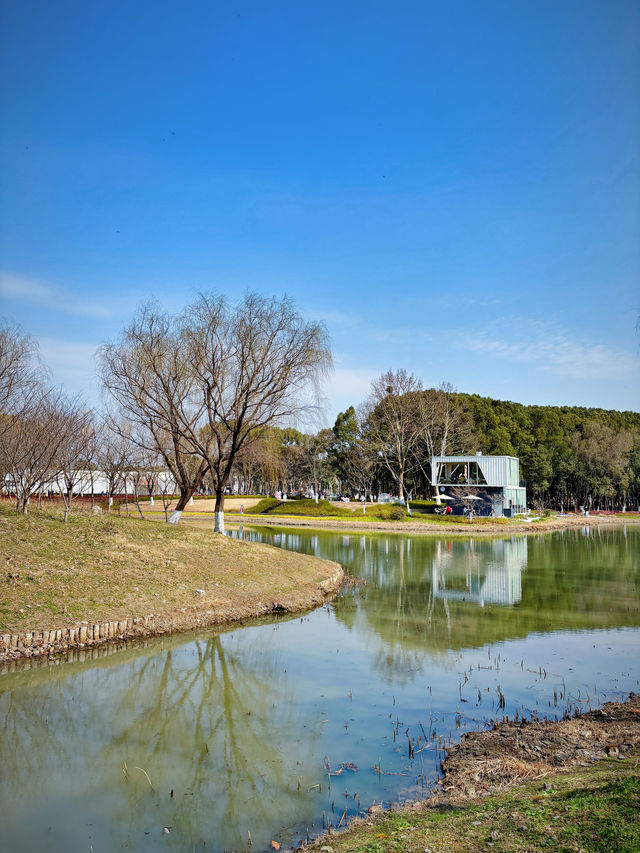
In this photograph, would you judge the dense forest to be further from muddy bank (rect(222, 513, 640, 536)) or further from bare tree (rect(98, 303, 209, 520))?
bare tree (rect(98, 303, 209, 520))

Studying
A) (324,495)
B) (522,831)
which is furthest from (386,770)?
(324,495)

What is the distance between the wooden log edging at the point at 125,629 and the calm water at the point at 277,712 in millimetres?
667

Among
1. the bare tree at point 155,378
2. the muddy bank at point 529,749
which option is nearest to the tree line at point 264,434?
the bare tree at point 155,378

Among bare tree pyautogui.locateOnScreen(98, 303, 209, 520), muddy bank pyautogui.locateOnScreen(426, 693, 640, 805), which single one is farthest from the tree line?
muddy bank pyautogui.locateOnScreen(426, 693, 640, 805)

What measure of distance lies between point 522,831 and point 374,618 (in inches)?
487

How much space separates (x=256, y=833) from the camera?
20.9 feet

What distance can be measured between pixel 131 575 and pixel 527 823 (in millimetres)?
13069

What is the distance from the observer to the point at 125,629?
1402cm

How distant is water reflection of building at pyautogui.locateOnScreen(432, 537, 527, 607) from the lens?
21781 mm

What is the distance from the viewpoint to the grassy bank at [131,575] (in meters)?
13.7

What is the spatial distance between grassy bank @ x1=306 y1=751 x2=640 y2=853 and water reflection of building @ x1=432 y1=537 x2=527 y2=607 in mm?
14545

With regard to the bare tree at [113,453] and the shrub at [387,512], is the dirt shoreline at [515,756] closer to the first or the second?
the bare tree at [113,453]

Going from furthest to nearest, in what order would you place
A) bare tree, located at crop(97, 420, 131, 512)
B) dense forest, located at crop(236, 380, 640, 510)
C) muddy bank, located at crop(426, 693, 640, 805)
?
dense forest, located at crop(236, 380, 640, 510)
bare tree, located at crop(97, 420, 131, 512)
muddy bank, located at crop(426, 693, 640, 805)

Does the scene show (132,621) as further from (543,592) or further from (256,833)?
(543,592)
